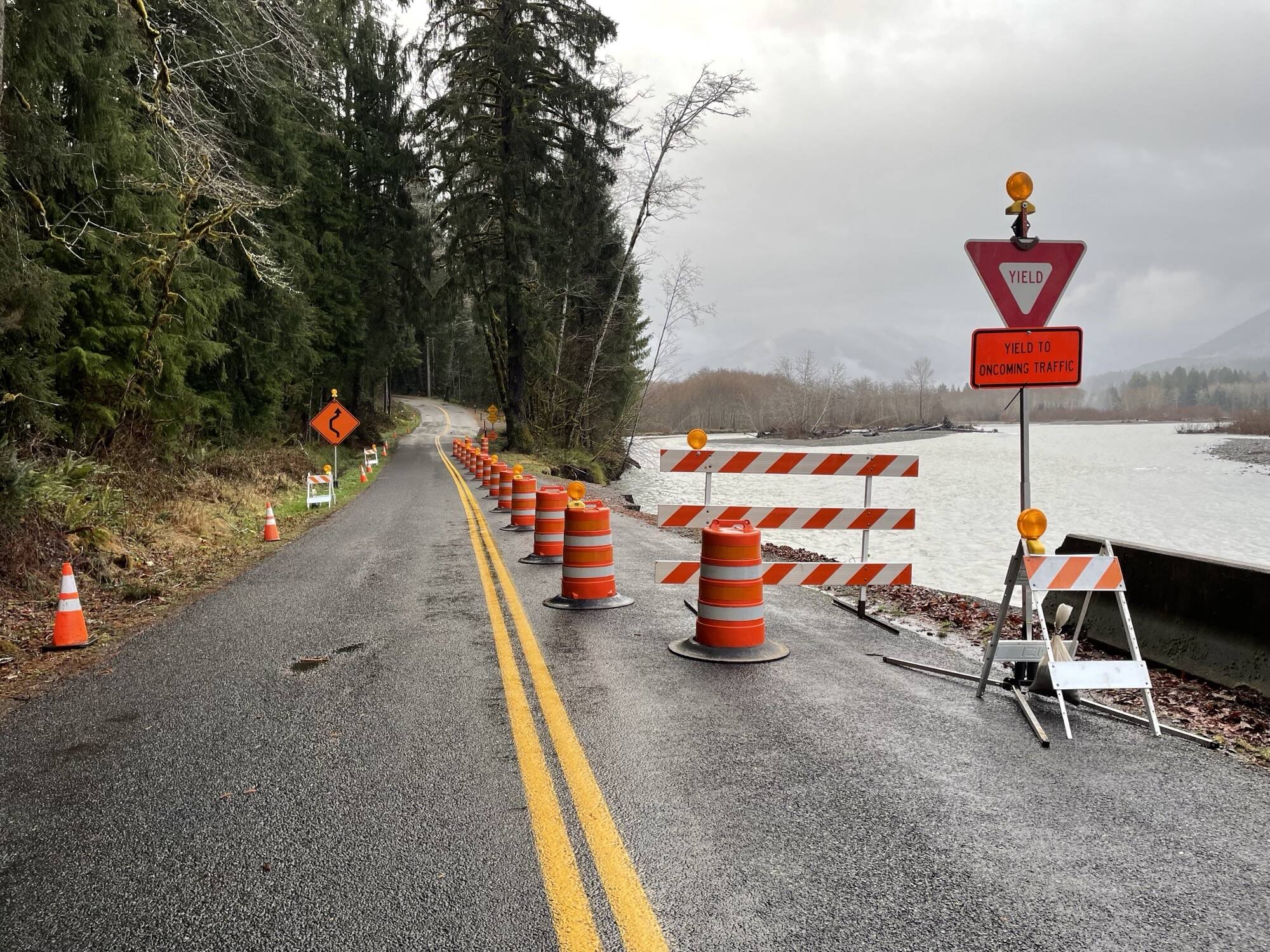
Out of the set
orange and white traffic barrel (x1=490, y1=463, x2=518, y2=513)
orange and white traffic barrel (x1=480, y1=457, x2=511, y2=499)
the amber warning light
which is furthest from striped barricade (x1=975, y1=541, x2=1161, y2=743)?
Result: orange and white traffic barrel (x1=480, y1=457, x2=511, y2=499)

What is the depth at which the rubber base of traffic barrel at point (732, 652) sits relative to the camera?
6004 mm

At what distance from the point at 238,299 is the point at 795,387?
107 m

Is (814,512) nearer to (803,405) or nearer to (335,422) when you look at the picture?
(335,422)

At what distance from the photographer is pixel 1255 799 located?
3742mm

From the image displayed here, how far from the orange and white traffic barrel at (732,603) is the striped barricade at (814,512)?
0.95m

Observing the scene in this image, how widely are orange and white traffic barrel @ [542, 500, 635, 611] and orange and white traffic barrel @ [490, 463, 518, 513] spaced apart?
8.92 metres

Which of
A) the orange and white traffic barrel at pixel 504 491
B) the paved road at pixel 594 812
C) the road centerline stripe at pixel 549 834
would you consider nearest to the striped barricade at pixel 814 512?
the paved road at pixel 594 812

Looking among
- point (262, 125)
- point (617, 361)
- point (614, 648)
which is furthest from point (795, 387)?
point (614, 648)

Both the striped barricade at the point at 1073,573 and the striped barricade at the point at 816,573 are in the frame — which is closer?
the striped barricade at the point at 1073,573

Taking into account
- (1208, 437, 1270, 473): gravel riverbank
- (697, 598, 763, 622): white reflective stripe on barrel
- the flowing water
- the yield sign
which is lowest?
the flowing water

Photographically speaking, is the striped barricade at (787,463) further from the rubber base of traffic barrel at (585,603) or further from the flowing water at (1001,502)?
the flowing water at (1001,502)

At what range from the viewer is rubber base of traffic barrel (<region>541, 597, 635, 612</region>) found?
25.8ft

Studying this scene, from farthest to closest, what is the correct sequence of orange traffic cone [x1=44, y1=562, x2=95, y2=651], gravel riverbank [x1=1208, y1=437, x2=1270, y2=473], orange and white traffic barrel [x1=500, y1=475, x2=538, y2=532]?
gravel riverbank [x1=1208, y1=437, x2=1270, y2=473] < orange and white traffic barrel [x1=500, y1=475, x2=538, y2=532] < orange traffic cone [x1=44, y1=562, x2=95, y2=651]

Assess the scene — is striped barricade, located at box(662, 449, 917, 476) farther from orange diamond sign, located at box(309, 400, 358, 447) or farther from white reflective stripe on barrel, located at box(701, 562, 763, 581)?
orange diamond sign, located at box(309, 400, 358, 447)
